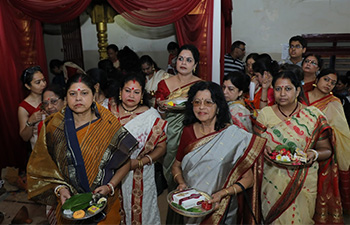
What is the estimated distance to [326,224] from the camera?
321 centimetres

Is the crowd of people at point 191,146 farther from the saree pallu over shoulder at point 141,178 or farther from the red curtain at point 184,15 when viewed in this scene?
the red curtain at point 184,15

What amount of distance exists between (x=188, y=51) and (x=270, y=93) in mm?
1124

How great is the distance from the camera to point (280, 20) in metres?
6.98

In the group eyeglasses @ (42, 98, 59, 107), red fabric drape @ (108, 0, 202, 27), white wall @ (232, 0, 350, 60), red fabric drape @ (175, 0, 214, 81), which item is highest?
white wall @ (232, 0, 350, 60)

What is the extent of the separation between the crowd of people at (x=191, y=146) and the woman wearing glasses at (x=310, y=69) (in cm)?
21

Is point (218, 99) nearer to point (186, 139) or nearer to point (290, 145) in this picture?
point (186, 139)

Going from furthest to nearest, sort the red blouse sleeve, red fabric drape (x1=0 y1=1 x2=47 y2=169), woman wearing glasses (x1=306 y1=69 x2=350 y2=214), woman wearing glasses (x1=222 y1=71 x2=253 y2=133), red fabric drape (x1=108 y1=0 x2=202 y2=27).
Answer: red fabric drape (x1=0 y1=1 x2=47 y2=169), red fabric drape (x1=108 y1=0 x2=202 y2=27), woman wearing glasses (x1=306 y1=69 x2=350 y2=214), woman wearing glasses (x1=222 y1=71 x2=253 y2=133), the red blouse sleeve

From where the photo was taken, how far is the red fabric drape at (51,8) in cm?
391

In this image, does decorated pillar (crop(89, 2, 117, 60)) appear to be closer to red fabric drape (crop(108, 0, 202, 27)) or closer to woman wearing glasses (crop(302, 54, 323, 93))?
red fabric drape (crop(108, 0, 202, 27))

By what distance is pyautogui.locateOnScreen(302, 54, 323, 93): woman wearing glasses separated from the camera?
3809 mm

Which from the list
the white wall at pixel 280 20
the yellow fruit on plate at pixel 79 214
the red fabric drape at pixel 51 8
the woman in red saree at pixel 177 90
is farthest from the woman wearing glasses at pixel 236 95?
the white wall at pixel 280 20

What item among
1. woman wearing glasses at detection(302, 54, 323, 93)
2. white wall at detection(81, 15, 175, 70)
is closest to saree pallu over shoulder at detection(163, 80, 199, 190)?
woman wearing glasses at detection(302, 54, 323, 93)

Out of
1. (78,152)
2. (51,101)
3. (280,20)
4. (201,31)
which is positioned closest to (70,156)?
(78,152)

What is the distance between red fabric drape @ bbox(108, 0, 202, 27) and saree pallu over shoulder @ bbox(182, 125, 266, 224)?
2.01 meters
